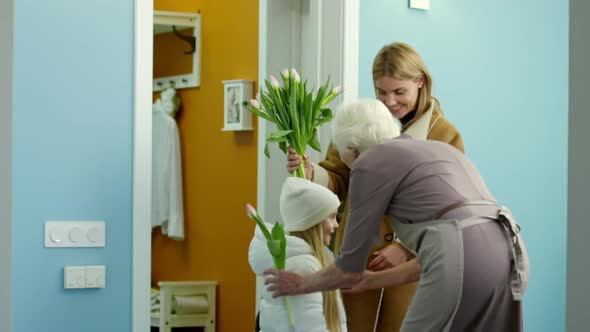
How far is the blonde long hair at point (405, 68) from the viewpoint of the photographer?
301 centimetres

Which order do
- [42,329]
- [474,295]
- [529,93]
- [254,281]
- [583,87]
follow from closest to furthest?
[583,87]
[474,295]
[42,329]
[529,93]
[254,281]

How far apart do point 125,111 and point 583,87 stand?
2.56m

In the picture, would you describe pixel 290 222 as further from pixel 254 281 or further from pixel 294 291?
pixel 254 281

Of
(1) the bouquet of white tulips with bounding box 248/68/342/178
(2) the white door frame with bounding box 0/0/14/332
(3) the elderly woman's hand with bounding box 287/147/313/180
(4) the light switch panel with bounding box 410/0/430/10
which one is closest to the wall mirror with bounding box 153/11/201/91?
(4) the light switch panel with bounding box 410/0/430/10

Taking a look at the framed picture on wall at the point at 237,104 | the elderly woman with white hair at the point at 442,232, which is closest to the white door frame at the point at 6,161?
the elderly woman with white hair at the point at 442,232

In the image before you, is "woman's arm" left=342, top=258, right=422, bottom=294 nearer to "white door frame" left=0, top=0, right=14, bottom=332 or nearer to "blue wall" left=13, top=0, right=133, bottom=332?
"blue wall" left=13, top=0, right=133, bottom=332

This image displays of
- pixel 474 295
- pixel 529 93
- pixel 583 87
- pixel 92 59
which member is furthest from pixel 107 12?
pixel 583 87

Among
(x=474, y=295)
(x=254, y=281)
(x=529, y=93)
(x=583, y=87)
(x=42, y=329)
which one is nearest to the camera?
(x=583, y=87)

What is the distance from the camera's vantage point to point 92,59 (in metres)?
3.46

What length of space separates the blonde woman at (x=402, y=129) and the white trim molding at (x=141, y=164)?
2.25 feet

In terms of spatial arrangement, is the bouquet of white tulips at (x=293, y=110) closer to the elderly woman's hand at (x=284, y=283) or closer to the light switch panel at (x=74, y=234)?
the elderly woman's hand at (x=284, y=283)

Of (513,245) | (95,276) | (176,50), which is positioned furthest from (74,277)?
(176,50)

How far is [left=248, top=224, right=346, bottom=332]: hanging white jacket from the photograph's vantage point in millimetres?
2769

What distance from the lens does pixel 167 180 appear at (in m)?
5.78
